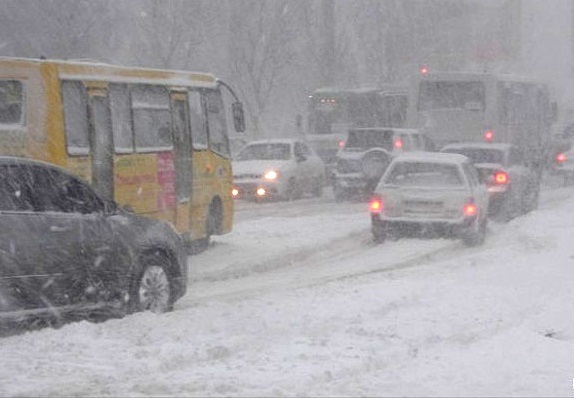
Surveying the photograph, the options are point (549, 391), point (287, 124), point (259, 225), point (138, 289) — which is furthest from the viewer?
point (287, 124)

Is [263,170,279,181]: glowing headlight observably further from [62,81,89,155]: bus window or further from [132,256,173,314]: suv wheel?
[132,256,173,314]: suv wheel

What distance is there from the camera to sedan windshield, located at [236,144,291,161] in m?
29.0

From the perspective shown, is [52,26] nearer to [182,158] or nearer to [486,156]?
[486,156]

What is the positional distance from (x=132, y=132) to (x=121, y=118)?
253mm

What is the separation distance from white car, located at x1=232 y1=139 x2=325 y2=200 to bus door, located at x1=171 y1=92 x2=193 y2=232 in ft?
35.5

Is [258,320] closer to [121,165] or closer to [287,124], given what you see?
[121,165]

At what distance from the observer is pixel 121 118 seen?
15.1 m

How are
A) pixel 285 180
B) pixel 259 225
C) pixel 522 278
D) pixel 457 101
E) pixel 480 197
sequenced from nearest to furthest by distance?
1. pixel 522 278
2. pixel 480 197
3. pixel 259 225
4. pixel 285 180
5. pixel 457 101

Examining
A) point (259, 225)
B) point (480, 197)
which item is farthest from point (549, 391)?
point (259, 225)

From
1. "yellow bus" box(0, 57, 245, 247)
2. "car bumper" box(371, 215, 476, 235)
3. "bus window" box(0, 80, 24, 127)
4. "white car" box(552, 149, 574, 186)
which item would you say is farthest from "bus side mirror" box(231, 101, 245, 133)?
"white car" box(552, 149, 574, 186)

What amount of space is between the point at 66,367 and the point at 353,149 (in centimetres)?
2173

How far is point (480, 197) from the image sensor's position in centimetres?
1902

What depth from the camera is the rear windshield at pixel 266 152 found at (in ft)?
95.1

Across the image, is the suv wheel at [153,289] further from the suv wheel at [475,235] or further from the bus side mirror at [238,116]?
the bus side mirror at [238,116]
